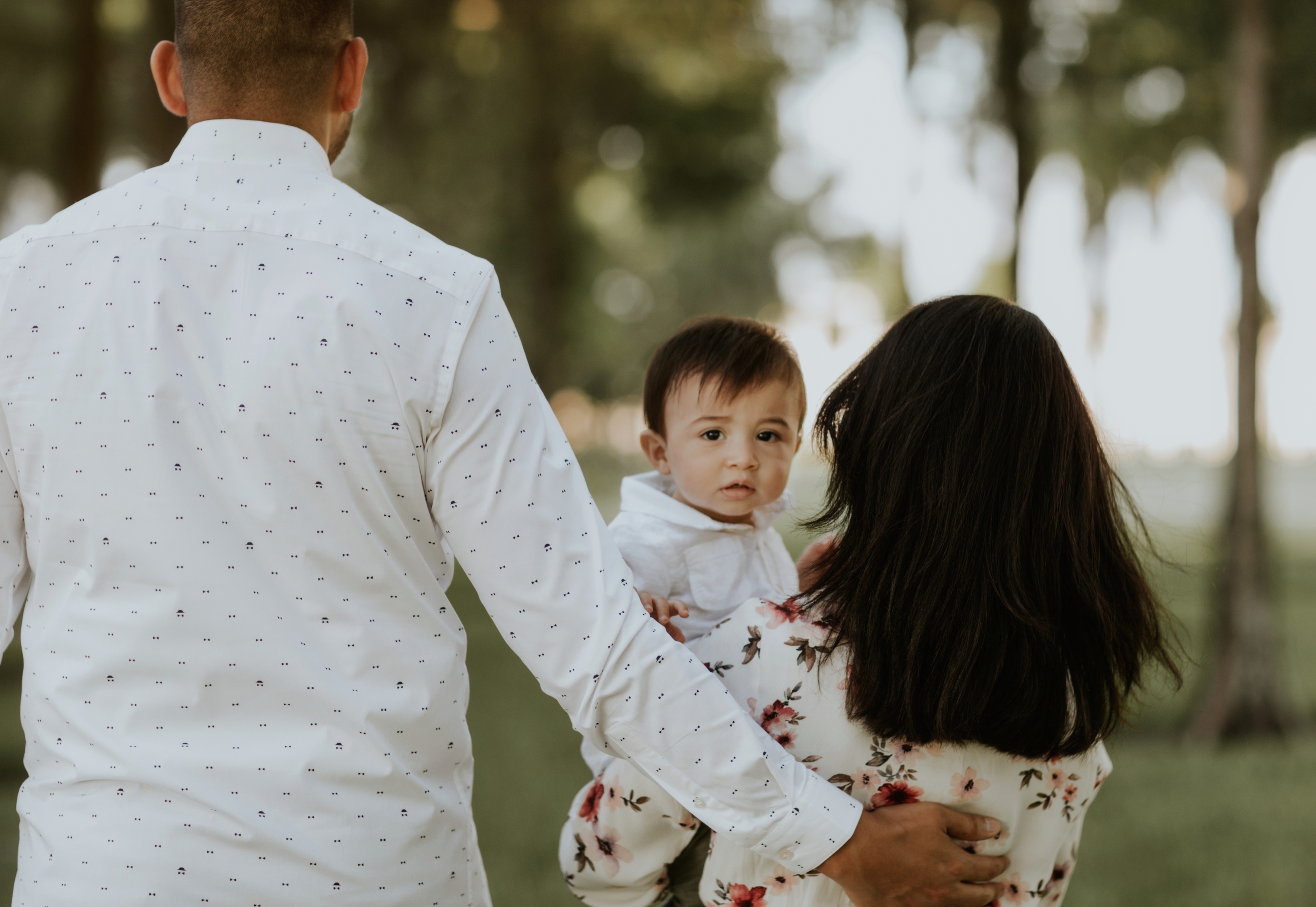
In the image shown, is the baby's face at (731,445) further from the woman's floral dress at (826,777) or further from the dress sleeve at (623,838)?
the dress sleeve at (623,838)

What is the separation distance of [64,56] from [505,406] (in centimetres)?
893

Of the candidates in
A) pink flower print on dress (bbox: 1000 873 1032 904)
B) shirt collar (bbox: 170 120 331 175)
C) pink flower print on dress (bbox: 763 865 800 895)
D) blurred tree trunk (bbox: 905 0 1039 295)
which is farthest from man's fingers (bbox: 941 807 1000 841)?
blurred tree trunk (bbox: 905 0 1039 295)

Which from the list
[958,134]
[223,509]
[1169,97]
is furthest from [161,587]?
[1169,97]

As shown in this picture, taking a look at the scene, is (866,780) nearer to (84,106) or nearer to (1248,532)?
(1248,532)

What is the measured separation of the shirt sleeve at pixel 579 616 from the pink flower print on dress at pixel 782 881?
0.31 feet

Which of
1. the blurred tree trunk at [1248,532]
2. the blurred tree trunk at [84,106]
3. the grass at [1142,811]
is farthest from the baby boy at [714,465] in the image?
the blurred tree trunk at [84,106]

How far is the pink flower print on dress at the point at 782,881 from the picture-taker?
1768 millimetres

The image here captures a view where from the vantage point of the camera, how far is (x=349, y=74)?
1.76 metres

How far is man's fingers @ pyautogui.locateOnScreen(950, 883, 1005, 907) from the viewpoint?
5.65ft

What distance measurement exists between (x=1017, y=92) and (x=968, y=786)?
9498 millimetres

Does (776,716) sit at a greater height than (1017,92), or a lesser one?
lesser

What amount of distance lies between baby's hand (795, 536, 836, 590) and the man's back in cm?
62

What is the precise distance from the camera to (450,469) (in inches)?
62.2

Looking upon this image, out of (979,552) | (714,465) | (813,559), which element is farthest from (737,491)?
(979,552)
